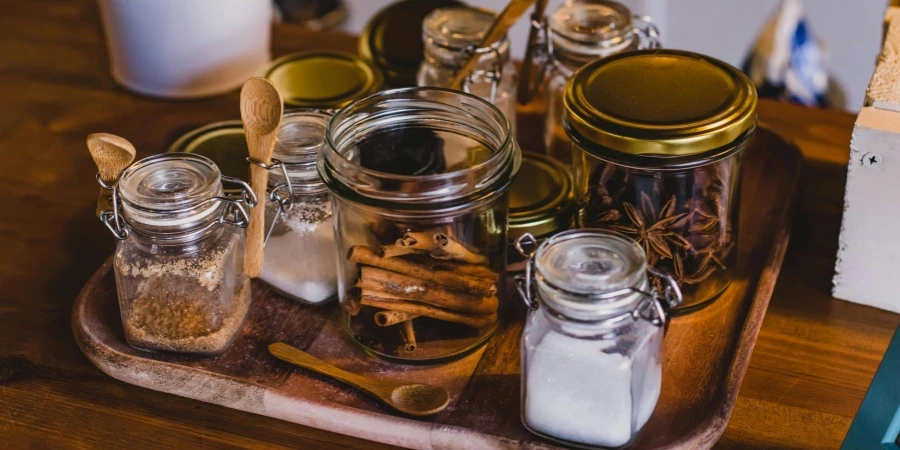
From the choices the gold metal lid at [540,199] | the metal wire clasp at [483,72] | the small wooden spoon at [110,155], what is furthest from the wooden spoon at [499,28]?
the small wooden spoon at [110,155]

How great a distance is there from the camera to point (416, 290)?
2.79 ft

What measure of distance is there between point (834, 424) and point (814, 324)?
0.45 ft

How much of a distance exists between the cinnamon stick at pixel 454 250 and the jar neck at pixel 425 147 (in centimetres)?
3

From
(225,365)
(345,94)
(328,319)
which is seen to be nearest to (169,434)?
(225,365)

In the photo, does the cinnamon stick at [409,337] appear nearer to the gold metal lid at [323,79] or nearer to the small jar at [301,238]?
the small jar at [301,238]

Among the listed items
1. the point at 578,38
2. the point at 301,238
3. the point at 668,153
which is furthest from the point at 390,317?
the point at 578,38

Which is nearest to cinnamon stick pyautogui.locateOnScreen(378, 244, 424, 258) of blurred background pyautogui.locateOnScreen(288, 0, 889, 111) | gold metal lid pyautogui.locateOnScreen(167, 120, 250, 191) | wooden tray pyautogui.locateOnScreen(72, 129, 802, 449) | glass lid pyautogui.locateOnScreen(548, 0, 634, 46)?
wooden tray pyautogui.locateOnScreen(72, 129, 802, 449)

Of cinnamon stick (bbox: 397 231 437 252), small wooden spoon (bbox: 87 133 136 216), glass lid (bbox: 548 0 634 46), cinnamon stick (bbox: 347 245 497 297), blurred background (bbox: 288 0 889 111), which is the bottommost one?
blurred background (bbox: 288 0 889 111)

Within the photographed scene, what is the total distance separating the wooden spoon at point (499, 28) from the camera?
0.98 m

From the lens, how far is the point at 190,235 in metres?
0.83

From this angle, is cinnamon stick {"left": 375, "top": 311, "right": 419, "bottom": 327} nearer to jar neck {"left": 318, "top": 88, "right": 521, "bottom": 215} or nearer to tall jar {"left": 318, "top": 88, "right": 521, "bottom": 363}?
tall jar {"left": 318, "top": 88, "right": 521, "bottom": 363}

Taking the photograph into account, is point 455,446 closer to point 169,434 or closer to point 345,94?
point 169,434

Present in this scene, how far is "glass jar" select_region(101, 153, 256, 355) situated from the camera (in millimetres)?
826

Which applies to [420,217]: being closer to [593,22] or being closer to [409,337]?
[409,337]
